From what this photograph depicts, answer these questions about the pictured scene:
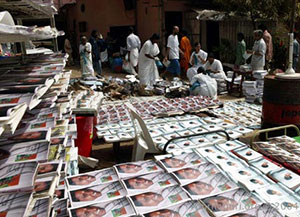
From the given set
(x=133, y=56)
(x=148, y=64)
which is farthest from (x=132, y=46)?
(x=148, y=64)

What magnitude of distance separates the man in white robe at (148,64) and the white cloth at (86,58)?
1.93 m

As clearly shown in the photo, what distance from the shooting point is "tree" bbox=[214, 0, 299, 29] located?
965 cm

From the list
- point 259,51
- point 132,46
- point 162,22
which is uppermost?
point 162,22

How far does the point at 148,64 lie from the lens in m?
8.94

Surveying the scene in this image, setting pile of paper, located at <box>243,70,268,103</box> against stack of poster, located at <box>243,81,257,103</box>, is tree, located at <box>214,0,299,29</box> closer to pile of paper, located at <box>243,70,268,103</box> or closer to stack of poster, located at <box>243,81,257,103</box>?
pile of paper, located at <box>243,70,268,103</box>

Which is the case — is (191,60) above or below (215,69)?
above

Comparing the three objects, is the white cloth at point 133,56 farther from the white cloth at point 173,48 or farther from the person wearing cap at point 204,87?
the person wearing cap at point 204,87

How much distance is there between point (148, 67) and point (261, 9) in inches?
162

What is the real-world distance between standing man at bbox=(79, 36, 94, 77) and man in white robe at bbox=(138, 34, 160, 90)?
76.0 inches

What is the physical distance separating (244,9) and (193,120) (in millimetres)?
6658

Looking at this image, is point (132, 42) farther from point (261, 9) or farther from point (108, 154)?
point (108, 154)

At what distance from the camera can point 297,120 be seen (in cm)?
440

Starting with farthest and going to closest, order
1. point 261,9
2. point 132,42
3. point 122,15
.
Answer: point 122,15, point 132,42, point 261,9

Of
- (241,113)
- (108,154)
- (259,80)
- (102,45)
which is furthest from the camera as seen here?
(102,45)
